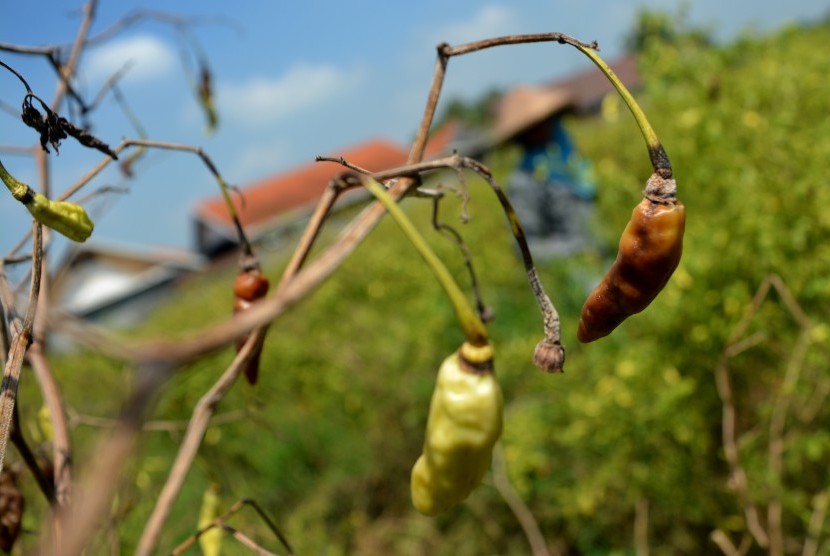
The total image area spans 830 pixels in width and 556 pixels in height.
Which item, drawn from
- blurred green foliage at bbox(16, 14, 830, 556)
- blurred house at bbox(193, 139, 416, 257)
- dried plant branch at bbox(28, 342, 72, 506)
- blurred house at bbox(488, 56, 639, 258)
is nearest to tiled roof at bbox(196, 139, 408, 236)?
blurred house at bbox(193, 139, 416, 257)

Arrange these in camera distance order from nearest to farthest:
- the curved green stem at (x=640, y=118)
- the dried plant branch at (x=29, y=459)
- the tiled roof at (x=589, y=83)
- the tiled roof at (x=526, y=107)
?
the curved green stem at (x=640, y=118) → the dried plant branch at (x=29, y=459) → the tiled roof at (x=526, y=107) → the tiled roof at (x=589, y=83)

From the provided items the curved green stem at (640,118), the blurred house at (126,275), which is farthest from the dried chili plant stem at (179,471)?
the blurred house at (126,275)

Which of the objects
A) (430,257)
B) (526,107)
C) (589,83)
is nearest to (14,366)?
(430,257)

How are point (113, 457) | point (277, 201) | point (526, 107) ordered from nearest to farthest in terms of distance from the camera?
1. point (113, 457)
2. point (526, 107)
3. point (277, 201)

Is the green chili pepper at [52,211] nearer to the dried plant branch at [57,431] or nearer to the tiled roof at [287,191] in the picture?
the dried plant branch at [57,431]

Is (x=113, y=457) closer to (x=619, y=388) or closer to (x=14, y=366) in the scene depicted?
(x=14, y=366)

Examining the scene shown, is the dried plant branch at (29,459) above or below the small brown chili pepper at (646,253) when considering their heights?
below

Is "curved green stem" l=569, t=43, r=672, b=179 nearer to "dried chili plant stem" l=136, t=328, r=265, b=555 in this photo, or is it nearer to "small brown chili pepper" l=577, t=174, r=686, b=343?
"small brown chili pepper" l=577, t=174, r=686, b=343
